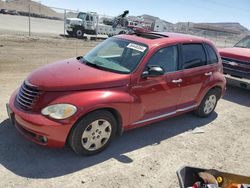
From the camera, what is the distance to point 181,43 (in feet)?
18.2

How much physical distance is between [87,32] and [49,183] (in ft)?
74.9

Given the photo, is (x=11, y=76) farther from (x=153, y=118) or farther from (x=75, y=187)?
(x=75, y=187)

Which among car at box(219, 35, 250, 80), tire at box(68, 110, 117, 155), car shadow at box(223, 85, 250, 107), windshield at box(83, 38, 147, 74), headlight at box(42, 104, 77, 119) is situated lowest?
car shadow at box(223, 85, 250, 107)

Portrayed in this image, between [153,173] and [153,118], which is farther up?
[153,118]

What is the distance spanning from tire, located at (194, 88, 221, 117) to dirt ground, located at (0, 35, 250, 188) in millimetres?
157

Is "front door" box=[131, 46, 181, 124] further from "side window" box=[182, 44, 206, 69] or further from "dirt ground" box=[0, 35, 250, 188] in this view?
"dirt ground" box=[0, 35, 250, 188]

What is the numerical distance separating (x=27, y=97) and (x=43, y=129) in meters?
0.61

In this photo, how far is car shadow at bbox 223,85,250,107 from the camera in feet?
27.1

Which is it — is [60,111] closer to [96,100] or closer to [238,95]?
[96,100]

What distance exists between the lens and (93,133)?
430 cm

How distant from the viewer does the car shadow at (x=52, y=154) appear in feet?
13.1

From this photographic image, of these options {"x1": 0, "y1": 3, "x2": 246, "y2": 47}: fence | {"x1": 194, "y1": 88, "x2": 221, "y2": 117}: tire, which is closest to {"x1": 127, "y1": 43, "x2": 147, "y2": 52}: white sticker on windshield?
{"x1": 194, "y1": 88, "x2": 221, "y2": 117}: tire

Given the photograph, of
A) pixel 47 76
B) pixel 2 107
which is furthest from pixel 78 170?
pixel 2 107

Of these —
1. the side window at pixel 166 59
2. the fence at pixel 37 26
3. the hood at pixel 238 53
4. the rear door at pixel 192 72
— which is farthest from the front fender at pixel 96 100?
the fence at pixel 37 26
